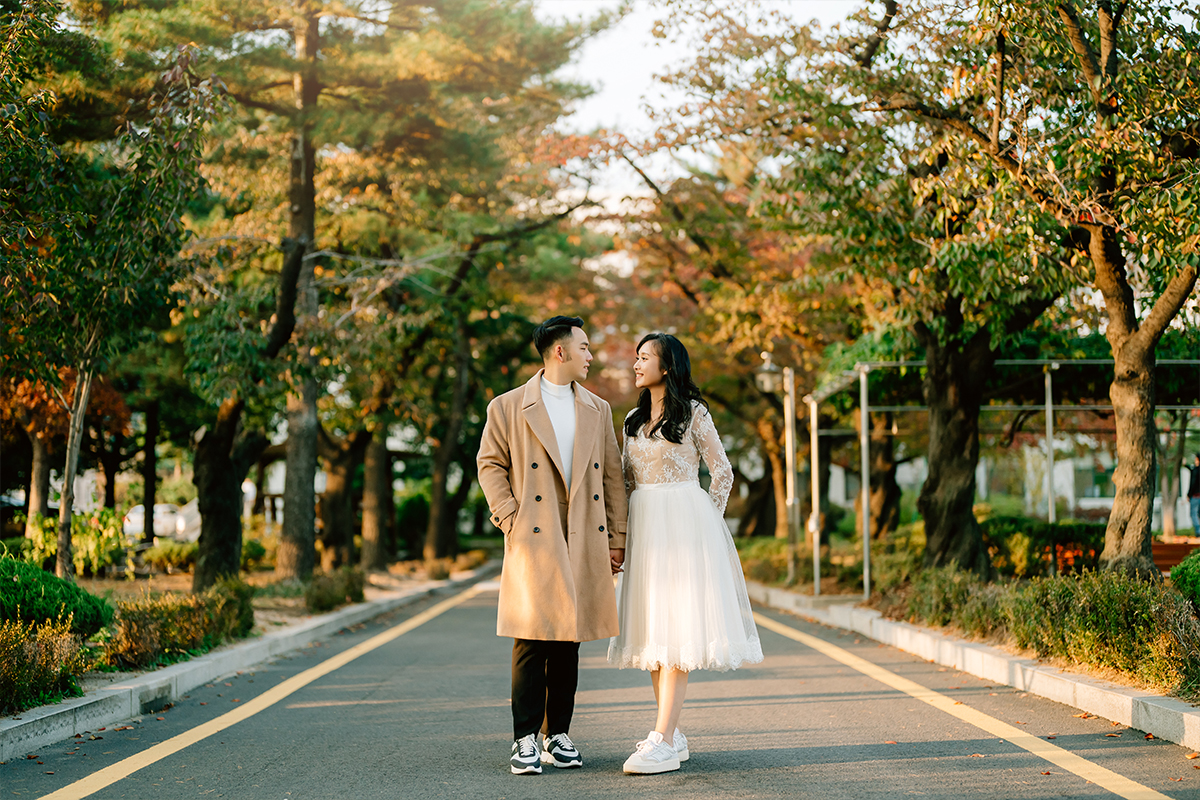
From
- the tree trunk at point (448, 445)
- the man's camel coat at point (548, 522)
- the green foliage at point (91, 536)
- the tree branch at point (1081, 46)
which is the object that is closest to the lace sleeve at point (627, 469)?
the man's camel coat at point (548, 522)

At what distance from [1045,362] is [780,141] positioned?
4634 millimetres

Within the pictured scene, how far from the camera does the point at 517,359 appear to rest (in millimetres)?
32812

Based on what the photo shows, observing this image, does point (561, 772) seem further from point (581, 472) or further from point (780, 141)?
point (780, 141)

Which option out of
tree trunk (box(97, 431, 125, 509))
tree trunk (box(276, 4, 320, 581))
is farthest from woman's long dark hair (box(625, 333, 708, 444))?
tree trunk (box(97, 431, 125, 509))

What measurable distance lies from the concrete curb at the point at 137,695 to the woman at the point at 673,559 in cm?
310

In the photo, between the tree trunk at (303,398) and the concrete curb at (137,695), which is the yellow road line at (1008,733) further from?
the tree trunk at (303,398)

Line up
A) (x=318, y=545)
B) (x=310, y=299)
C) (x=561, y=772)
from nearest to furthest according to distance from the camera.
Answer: (x=561, y=772) < (x=310, y=299) < (x=318, y=545)

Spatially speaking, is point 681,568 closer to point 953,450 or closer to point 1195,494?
point 953,450

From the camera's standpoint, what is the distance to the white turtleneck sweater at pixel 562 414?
17.7ft

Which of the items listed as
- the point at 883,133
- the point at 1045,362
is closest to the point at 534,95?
the point at 883,133

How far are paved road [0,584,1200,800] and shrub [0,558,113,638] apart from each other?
0.93m

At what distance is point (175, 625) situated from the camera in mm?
8922

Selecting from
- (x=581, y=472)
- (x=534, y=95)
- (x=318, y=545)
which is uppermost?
(x=534, y=95)

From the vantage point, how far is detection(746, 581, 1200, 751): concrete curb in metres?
5.71
